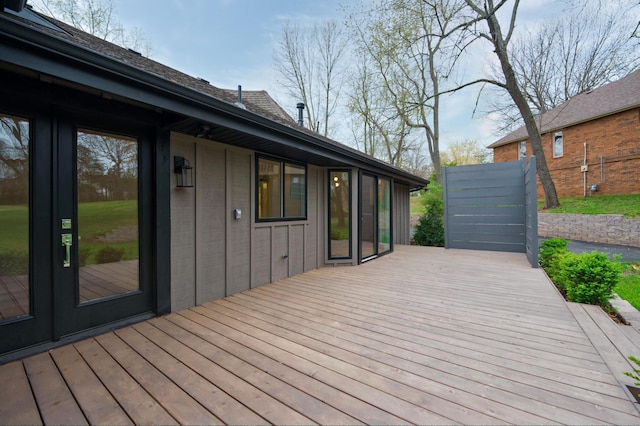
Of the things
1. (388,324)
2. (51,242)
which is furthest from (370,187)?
(51,242)

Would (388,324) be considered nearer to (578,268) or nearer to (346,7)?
(578,268)

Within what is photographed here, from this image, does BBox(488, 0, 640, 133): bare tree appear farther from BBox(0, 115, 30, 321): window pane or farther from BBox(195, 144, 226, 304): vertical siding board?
BBox(0, 115, 30, 321): window pane

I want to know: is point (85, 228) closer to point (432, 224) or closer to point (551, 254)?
point (551, 254)

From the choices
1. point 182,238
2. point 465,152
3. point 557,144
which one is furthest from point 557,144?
point 182,238

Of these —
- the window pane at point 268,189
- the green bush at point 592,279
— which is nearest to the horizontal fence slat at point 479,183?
the green bush at point 592,279

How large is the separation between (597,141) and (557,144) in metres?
1.87

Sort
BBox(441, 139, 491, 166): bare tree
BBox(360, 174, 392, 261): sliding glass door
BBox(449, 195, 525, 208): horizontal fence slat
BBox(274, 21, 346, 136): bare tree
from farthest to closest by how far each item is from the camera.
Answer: BBox(441, 139, 491, 166): bare tree
BBox(274, 21, 346, 136): bare tree
BBox(449, 195, 525, 208): horizontal fence slat
BBox(360, 174, 392, 261): sliding glass door

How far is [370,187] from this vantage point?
245 inches

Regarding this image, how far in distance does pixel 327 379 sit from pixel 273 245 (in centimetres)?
276

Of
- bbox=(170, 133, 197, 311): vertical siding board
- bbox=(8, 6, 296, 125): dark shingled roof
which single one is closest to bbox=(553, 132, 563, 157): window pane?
→ bbox=(8, 6, 296, 125): dark shingled roof

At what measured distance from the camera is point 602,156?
1205cm

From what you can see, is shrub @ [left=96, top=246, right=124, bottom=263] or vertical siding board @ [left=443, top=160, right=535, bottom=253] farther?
vertical siding board @ [left=443, top=160, right=535, bottom=253]

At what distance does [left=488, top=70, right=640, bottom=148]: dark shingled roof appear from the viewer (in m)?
11.6

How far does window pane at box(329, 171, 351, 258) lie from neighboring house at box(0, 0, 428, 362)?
1208 mm
